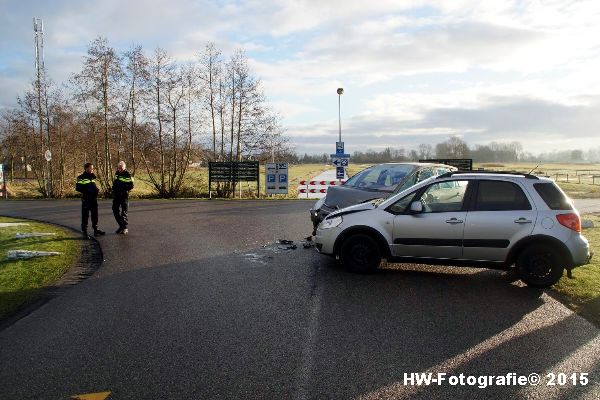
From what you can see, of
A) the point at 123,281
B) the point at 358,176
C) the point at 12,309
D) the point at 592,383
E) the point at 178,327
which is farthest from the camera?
the point at 358,176

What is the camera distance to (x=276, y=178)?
2577 centimetres

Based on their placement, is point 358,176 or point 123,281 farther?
point 358,176

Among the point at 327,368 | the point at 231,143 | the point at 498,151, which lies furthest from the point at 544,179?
the point at 498,151

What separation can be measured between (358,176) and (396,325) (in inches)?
260

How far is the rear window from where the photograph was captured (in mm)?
6875

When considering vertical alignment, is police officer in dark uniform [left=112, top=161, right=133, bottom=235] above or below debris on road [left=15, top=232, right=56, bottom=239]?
above

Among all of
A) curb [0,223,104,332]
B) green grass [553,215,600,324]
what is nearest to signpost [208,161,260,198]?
curb [0,223,104,332]

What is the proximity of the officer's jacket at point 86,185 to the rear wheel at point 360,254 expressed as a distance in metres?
6.89

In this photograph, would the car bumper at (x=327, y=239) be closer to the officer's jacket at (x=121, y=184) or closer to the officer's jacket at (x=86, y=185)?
the officer's jacket at (x=121, y=184)

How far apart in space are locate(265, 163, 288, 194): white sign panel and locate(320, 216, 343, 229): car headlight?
57.9 ft

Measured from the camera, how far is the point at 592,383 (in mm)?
3949

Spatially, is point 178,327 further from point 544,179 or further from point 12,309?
point 544,179

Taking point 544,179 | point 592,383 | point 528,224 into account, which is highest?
point 544,179

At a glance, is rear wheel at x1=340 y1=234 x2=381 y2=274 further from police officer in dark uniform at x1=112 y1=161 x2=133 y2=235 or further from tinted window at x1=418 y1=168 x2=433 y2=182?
police officer in dark uniform at x1=112 y1=161 x2=133 y2=235
